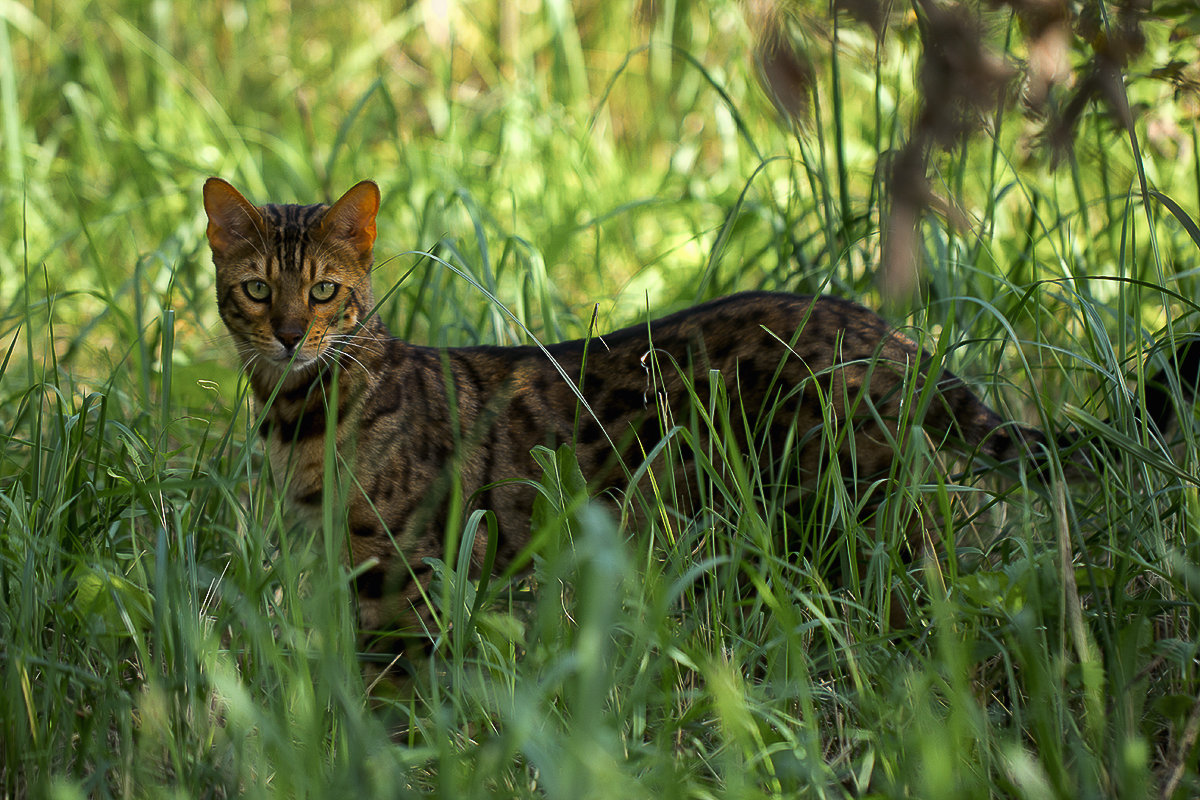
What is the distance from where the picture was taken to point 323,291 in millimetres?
2787

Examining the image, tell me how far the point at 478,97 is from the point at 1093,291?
3966 mm

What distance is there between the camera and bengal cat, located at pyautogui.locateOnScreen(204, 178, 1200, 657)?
259 cm

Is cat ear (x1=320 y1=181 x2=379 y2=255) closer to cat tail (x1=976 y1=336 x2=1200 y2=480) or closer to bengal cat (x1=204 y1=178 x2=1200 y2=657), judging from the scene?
bengal cat (x1=204 y1=178 x2=1200 y2=657)

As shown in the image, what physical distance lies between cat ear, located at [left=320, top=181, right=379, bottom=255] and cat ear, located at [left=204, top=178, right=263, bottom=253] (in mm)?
185

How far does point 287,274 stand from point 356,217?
0.26m

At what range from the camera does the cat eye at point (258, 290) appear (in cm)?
274

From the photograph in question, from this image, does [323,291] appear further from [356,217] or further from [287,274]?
[356,217]

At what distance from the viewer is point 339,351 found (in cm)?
266

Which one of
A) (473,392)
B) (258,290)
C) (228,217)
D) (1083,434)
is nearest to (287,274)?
(258,290)

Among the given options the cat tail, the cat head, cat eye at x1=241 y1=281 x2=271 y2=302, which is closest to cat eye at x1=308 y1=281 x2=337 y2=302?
the cat head

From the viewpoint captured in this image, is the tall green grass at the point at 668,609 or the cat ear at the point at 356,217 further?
the cat ear at the point at 356,217

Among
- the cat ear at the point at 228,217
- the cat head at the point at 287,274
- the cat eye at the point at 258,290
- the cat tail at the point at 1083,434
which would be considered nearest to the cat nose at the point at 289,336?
the cat head at the point at 287,274

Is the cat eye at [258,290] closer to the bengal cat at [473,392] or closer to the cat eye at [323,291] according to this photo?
the bengal cat at [473,392]

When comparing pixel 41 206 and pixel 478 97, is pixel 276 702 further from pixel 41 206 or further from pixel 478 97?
pixel 478 97
